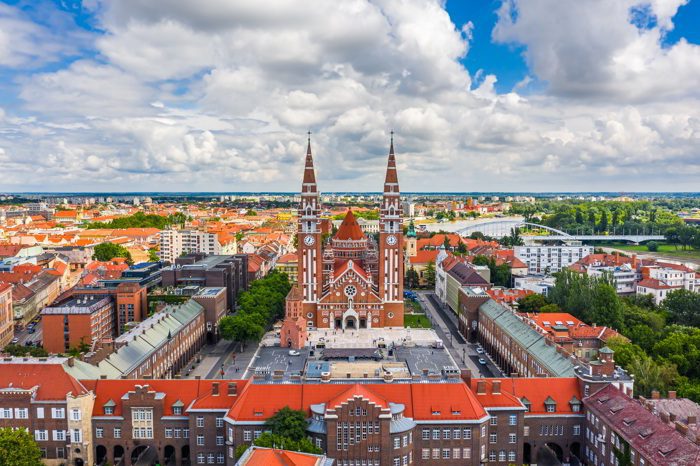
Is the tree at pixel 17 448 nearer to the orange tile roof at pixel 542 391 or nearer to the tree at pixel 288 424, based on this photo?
the tree at pixel 288 424

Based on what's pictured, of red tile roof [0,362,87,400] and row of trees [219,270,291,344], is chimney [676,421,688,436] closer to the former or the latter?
red tile roof [0,362,87,400]

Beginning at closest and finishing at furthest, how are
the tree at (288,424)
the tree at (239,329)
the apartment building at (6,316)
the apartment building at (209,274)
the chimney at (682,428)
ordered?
the chimney at (682,428), the tree at (288,424), the tree at (239,329), the apartment building at (6,316), the apartment building at (209,274)

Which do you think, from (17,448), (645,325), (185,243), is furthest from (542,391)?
(185,243)

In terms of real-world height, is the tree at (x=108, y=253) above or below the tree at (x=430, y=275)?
above

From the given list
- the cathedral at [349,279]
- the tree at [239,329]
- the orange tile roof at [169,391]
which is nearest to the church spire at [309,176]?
the cathedral at [349,279]

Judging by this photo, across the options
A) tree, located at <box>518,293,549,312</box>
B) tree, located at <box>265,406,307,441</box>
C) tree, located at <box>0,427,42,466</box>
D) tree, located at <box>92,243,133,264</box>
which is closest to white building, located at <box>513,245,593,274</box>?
tree, located at <box>518,293,549,312</box>
